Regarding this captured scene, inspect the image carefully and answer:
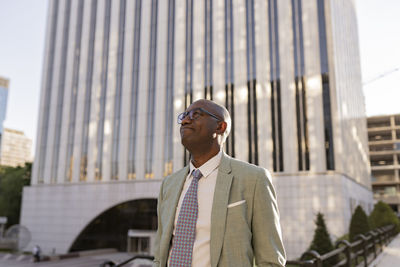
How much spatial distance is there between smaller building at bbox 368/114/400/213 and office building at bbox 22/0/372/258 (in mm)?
39871

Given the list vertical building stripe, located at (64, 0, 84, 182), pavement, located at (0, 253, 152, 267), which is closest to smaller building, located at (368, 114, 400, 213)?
vertical building stripe, located at (64, 0, 84, 182)

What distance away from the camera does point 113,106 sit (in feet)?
93.1

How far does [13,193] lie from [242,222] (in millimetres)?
45220

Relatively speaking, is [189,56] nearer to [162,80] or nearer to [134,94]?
[162,80]

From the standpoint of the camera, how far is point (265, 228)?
93.0 inches

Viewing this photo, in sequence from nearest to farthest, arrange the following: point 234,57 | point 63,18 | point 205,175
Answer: point 205,175 → point 234,57 → point 63,18

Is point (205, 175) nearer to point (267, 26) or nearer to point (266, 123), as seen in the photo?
point (266, 123)

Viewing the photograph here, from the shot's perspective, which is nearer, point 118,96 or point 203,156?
point 203,156

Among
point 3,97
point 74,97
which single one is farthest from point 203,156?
point 3,97

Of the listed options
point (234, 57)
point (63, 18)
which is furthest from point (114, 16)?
point (234, 57)

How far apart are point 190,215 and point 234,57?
23215 millimetres

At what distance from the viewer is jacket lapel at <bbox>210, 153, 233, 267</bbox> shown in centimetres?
227

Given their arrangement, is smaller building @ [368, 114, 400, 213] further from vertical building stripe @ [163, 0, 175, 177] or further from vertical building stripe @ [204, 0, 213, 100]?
vertical building stripe @ [163, 0, 175, 177]

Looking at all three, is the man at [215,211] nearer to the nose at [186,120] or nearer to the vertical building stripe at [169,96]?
the nose at [186,120]
